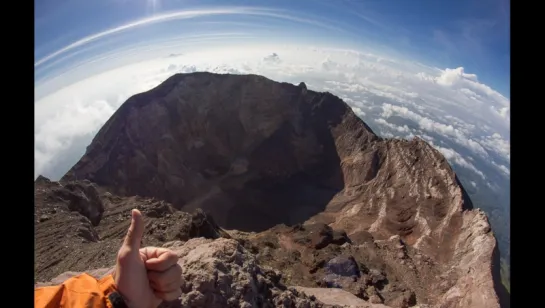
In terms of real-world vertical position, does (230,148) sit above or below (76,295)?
above

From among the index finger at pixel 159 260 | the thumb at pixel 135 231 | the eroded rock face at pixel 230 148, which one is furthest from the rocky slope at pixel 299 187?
the thumb at pixel 135 231

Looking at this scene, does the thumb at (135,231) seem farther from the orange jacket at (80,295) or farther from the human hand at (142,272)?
the orange jacket at (80,295)

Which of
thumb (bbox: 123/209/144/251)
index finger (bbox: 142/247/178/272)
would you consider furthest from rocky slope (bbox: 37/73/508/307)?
thumb (bbox: 123/209/144/251)

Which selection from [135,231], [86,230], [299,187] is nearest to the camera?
[135,231]

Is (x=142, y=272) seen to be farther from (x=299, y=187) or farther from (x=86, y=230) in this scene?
(x=299, y=187)

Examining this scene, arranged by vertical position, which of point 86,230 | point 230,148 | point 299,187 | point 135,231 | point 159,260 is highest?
point 230,148

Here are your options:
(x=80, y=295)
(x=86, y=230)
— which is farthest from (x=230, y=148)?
(x=80, y=295)
